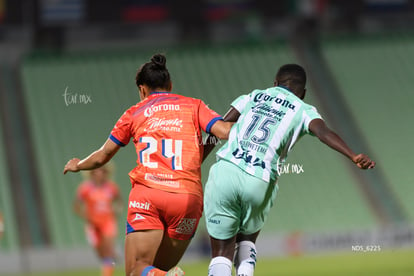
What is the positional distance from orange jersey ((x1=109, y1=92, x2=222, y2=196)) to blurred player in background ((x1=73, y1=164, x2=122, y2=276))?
805cm

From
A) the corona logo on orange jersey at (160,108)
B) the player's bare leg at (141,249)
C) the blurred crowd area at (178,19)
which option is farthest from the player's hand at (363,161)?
the blurred crowd area at (178,19)

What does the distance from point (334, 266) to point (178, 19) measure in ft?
30.9

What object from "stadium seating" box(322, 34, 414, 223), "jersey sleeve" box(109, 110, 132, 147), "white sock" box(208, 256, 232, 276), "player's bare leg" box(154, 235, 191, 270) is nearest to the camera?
"white sock" box(208, 256, 232, 276)

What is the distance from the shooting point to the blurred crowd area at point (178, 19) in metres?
22.8

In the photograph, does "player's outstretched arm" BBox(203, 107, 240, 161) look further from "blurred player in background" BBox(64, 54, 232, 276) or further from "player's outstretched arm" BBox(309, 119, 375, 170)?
"player's outstretched arm" BBox(309, 119, 375, 170)

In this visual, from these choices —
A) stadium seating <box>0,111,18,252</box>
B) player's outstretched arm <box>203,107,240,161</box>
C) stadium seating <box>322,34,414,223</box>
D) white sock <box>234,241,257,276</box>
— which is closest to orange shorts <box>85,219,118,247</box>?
stadium seating <box>0,111,18,252</box>

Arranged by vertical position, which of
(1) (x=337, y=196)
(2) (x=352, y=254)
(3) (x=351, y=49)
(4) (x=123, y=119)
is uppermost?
(3) (x=351, y=49)

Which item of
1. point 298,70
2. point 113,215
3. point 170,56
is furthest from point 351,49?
point 298,70

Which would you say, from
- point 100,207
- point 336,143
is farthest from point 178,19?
point 336,143

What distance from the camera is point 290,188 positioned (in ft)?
63.8

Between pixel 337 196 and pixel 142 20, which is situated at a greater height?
pixel 142 20

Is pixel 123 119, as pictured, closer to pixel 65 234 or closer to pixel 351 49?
pixel 65 234

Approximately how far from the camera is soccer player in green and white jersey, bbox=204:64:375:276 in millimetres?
6898

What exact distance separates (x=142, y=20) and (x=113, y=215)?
343 inches
